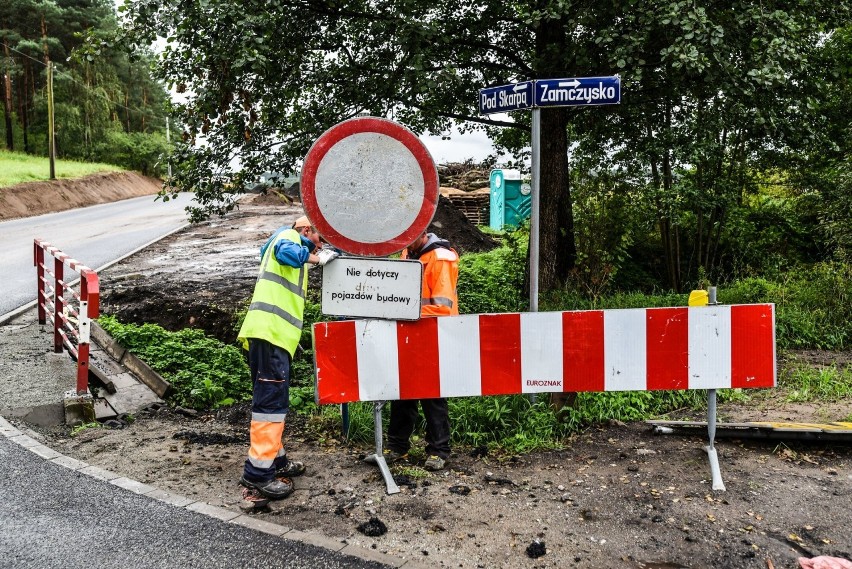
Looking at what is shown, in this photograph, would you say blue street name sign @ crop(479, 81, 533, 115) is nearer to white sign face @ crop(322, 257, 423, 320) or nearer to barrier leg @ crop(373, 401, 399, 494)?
white sign face @ crop(322, 257, 423, 320)

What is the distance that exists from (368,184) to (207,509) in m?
2.17

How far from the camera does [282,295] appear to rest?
4598 millimetres

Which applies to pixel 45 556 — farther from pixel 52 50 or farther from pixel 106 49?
pixel 52 50

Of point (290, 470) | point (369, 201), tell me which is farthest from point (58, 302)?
point (369, 201)

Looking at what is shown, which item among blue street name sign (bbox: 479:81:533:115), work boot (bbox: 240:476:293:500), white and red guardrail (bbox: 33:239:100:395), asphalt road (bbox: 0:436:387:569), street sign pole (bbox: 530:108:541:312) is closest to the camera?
asphalt road (bbox: 0:436:387:569)

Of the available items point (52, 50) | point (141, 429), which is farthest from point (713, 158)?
point (52, 50)

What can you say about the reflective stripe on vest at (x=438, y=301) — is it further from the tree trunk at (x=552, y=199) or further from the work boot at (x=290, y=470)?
the tree trunk at (x=552, y=199)

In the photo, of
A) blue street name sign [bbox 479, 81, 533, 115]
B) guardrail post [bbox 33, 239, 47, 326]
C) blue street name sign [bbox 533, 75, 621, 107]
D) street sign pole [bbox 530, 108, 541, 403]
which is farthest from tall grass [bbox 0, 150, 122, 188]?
blue street name sign [bbox 533, 75, 621, 107]

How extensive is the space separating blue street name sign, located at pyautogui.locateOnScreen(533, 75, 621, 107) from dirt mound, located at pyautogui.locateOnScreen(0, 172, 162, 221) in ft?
91.9

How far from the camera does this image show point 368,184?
14.5 feet

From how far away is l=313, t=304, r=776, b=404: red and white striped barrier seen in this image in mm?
4668

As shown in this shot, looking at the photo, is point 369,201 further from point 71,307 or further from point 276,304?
point 71,307

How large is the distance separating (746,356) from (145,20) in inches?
254

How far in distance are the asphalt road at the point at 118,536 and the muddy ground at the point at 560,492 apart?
10.5 inches
